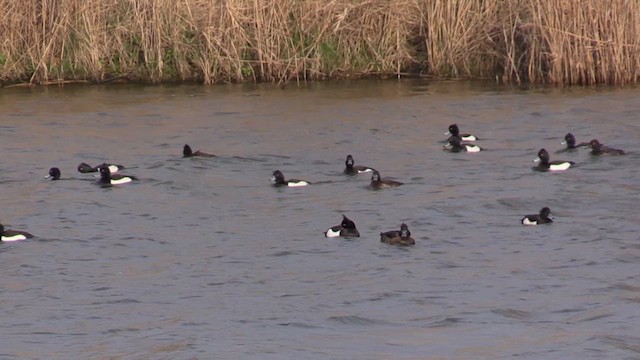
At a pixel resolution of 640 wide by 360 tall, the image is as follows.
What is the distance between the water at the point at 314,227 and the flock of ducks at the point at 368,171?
0.16 meters

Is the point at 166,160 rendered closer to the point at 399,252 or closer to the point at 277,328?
the point at 399,252

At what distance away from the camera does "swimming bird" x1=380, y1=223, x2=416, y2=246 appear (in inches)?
601

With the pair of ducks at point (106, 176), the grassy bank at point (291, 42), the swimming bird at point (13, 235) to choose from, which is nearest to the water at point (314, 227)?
the swimming bird at point (13, 235)

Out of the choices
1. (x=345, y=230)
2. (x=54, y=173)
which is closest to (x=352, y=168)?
(x=345, y=230)

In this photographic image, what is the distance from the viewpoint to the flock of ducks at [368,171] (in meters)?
16.0

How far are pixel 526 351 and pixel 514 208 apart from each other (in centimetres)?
567

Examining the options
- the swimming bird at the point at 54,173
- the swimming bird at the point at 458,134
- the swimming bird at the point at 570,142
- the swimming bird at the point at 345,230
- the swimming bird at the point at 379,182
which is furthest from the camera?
the swimming bird at the point at 458,134

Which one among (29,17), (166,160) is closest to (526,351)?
(166,160)

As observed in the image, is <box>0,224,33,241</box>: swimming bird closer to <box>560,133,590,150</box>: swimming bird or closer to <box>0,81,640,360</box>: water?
<box>0,81,640,360</box>: water

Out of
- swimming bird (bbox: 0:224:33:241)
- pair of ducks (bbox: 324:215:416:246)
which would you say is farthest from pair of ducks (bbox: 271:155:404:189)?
swimming bird (bbox: 0:224:33:241)

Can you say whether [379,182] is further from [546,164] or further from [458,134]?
[458,134]

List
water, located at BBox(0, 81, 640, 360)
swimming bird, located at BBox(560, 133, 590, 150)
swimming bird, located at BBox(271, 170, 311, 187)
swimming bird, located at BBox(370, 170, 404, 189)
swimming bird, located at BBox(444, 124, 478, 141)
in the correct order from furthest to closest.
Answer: swimming bird, located at BBox(444, 124, 478, 141) → swimming bird, located at BBox(560, 133, 590, 150) → swimming bird, located at BBox(271, 170, 311, 187) → swimming bird, located at BBox(370, 170, 404, 189) → water, located at BBox(0, 81, 640, 360)

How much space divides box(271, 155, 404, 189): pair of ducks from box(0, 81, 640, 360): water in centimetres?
16

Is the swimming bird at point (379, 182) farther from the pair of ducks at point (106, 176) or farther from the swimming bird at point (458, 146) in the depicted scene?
the pair of ducks at point (106, 176)
